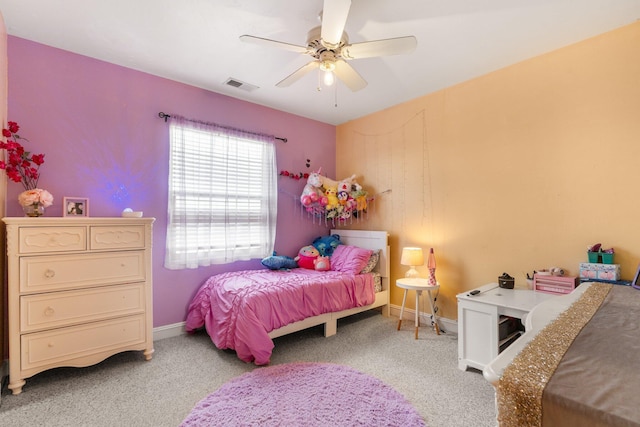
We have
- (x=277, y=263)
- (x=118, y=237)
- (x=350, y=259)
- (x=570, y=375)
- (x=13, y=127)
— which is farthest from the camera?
(x=350, y=259)

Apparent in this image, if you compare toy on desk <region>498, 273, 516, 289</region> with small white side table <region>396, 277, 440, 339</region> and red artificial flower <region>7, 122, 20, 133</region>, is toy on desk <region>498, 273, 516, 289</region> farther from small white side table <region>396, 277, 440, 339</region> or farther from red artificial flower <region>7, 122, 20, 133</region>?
red artificial flower <region>7, 122, 20, 133</region>

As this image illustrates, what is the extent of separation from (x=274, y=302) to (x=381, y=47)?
2.12 meters

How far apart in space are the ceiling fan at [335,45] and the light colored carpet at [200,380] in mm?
2281

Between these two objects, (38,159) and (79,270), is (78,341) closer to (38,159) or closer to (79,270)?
(79,270)

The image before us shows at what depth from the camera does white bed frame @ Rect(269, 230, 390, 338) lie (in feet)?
9.84

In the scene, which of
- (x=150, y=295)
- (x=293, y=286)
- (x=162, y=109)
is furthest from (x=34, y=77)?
(x=293, y=286)

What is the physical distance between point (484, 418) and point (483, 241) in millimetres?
1649

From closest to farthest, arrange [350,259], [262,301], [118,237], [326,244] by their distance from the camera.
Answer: [118,237] < [262,301] < [350,259] < [326,244]

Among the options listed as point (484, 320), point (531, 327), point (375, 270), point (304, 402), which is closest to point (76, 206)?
point (304, 402)

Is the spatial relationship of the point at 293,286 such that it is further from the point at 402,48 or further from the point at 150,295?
the point at 402,48

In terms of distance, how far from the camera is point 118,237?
96.2 inches

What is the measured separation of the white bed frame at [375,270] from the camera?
300 cm

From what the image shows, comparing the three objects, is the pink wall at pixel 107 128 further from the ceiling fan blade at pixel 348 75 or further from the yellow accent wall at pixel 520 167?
the yellow accent wall at pixel 520 167

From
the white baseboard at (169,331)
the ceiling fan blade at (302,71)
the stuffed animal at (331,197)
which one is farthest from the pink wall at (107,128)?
the ceiling fan blade at (302,71)
